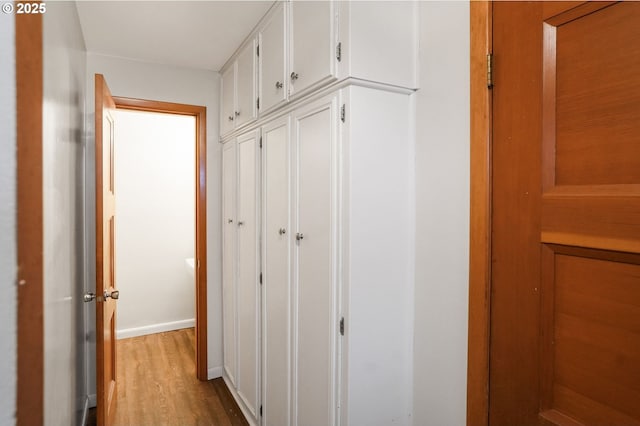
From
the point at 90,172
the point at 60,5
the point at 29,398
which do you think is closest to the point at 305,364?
the point at 29,398

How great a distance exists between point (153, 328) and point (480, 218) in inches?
149

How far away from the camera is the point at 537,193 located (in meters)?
0.96

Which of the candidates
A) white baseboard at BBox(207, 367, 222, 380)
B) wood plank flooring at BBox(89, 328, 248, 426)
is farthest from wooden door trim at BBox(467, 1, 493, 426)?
white baseboard at BBox(207, 367, 222, 380)

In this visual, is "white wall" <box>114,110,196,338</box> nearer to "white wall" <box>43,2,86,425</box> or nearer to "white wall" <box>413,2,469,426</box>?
"white wall" <box>43,2,86,425</box>

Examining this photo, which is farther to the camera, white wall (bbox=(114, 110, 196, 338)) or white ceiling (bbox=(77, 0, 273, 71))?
white wall (bbox=(114, 110, 196, 338))

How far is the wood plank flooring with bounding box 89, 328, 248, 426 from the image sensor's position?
2.40 m

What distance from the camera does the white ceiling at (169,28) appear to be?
6.08 ft

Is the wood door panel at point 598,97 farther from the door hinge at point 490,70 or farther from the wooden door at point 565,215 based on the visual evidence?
the door hinge at point 490,70

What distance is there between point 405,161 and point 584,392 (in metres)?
0.86

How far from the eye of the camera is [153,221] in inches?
154

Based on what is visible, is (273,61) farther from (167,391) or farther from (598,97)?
(167,391)

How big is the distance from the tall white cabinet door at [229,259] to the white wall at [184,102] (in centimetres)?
9

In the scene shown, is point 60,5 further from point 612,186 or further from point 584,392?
point 584,392

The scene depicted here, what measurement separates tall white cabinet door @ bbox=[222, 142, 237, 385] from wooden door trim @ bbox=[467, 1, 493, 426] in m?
1.75
